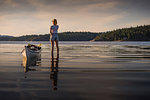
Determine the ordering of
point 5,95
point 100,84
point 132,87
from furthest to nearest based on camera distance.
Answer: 1. point 100,84
2. point 132,87
3. point 5,95

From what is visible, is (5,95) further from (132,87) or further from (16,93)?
(132,87)

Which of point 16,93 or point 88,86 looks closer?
point 16,93

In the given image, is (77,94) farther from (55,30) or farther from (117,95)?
(55,30)

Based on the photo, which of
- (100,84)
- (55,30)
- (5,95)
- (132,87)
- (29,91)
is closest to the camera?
(5,95)

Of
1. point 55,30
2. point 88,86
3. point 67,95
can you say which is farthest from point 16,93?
point 55,30

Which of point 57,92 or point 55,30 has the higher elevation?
point 55,30

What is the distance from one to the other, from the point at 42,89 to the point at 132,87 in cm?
261

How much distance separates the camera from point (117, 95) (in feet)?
13.9

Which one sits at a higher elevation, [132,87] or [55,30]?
[55,30]

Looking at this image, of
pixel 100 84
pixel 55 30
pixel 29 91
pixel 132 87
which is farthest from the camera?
pixel 55 30

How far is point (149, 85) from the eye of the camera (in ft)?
17.0

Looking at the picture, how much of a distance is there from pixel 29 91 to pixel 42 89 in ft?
1.17

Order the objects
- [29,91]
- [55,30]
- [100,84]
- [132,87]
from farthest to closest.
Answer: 1. [55,30]
2. [100,84]
3. [132,87]
4. [29,91]

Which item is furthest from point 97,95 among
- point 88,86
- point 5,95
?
point 5,95
